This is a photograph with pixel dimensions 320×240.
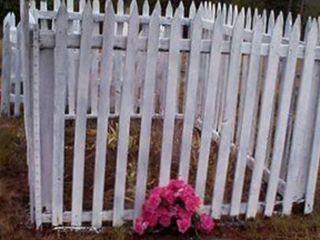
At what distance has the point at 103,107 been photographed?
12.1ft

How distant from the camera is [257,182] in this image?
4234 millimetres

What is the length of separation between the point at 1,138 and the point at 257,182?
302 cm

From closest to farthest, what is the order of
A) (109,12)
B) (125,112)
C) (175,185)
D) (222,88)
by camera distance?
(109,12) → (125,112) → (175,185) → (222,88)

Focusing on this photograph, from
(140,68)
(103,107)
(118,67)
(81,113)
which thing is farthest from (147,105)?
(118,67)

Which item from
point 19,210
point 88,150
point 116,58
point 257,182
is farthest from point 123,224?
point 116,58

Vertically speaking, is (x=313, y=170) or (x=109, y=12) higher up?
(x=109, y=12)

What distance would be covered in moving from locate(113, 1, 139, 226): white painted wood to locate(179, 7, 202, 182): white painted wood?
1.32 feet

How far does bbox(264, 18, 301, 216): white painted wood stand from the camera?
394cm

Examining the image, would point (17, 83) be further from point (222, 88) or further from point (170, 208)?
point (170, 208)

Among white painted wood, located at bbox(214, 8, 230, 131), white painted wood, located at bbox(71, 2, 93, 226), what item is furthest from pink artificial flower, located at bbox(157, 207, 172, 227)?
white painted wood, located at bbox(214, 8, 230, 131)

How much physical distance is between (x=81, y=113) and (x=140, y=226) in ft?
2.99

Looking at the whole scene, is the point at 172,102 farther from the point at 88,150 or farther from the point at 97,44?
the point at 88,150

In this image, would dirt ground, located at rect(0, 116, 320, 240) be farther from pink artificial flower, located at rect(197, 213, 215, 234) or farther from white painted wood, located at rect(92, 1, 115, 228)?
white painted wood, located at rect(92, 1, 115, 228)

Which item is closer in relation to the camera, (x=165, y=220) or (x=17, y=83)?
(x=165, y=220)
